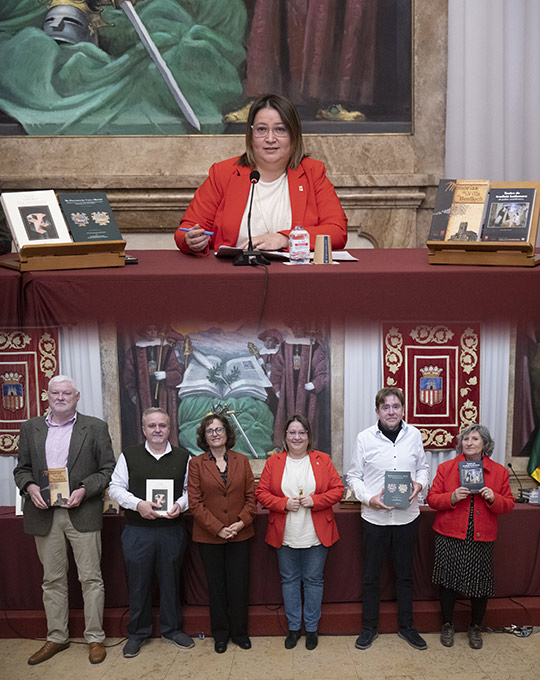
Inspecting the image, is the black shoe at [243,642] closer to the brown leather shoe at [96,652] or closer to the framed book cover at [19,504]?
the brown leather shoe at [96,652]

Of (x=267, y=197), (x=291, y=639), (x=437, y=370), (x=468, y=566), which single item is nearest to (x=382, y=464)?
(x=437, y=370)

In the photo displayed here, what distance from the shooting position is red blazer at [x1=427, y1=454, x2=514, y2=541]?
4.90 meters

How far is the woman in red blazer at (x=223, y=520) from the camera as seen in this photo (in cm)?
492

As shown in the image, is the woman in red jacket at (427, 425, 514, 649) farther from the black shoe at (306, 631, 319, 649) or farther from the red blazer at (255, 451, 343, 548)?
the black shoe at (306, 631, 319, 649)

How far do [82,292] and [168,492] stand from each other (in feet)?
4.64

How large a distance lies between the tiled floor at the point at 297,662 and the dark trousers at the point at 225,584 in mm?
125

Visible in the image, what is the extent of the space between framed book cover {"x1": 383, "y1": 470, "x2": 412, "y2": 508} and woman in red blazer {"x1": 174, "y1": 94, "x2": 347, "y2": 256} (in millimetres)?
1361

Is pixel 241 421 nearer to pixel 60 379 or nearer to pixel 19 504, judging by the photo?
pixel 60 379

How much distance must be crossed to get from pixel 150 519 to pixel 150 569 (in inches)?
12.3

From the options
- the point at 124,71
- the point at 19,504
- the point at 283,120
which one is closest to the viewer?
the point at 283,120

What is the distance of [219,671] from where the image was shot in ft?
15.4

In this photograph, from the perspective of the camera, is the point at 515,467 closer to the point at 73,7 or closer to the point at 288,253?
the point at 288,253

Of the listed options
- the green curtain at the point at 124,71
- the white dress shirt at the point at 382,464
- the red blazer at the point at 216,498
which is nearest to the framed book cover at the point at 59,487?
the red blazer at the point at 216,498

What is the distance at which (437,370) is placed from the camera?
16.7 feet
